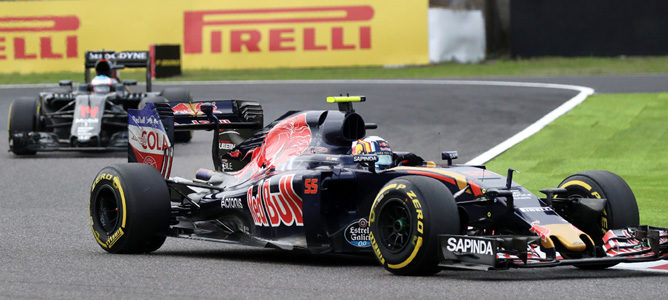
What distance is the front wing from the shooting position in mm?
8359

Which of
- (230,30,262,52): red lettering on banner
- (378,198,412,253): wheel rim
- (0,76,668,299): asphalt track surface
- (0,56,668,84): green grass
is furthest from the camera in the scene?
(230,30,262,52): red lettering on banner

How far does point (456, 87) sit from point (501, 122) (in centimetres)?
843

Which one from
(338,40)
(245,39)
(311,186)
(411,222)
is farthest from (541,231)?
(245,39)

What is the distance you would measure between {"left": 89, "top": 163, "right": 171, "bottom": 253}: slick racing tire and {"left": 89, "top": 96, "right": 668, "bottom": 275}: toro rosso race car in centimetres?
1

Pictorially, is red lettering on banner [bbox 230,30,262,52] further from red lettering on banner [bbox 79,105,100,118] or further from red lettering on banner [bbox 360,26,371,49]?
red lettering on banner [bbox 79,105,100,118]

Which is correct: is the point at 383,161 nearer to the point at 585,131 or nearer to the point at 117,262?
the point at 117,262

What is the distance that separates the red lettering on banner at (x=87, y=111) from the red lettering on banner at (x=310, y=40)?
19.5 meters

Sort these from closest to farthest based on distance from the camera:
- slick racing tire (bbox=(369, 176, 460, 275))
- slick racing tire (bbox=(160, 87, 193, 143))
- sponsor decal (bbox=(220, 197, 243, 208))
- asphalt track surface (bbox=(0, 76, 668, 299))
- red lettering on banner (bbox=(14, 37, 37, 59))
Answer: asphalt track surface (bbox=(0, 76, 668, 299)) → slick racing tire (bbox=(369, 176, 460, 275)) → sponsor decal (bbox=(220, 197, 243, 208)) → slick racing tire (bbox=(160, 87, 193, 143)) → red lettering on banner (bbox=(14, 37, 37, 59))

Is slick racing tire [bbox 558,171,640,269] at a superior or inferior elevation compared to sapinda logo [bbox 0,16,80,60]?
inferior

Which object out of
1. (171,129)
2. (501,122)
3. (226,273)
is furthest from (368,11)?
(226,273)

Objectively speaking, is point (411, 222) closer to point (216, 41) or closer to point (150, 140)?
point (150, 140)

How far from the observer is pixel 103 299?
7.98m

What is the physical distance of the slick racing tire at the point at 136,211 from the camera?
10.6 meters

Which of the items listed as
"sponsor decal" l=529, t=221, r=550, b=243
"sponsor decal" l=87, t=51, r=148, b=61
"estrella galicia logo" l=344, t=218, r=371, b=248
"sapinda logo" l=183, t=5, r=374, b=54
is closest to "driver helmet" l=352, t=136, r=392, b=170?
"estrella galicia logo" l=344, t=218, r=371, b=248
